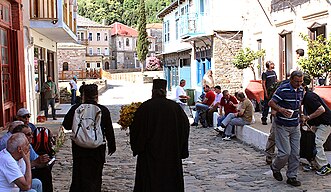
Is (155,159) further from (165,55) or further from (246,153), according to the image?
(165,55)

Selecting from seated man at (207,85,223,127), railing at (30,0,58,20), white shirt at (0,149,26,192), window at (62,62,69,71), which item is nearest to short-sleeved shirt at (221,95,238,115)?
seated man at (207,85,223,127)

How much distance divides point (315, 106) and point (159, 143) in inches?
130

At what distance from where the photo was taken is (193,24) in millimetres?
25328

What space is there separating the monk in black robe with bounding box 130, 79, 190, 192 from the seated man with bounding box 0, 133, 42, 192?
137 cm

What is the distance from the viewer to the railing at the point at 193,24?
80.6 feet

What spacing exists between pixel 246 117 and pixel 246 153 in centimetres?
171

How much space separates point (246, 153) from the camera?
35.4ft

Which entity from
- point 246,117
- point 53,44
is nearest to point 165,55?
point 53,44

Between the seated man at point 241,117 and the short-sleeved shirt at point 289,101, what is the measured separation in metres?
4.61

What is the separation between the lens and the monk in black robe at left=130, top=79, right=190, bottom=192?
5621 mm

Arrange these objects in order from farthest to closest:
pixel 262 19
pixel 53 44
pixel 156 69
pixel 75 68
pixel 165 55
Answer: pixel 156 69, pixel 75 68, pixel 165 55, pixel 53 44, pixel 262 19

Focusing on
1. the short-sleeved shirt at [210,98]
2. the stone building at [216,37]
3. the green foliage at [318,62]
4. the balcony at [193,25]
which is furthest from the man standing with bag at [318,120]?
the balcony at [193,25]

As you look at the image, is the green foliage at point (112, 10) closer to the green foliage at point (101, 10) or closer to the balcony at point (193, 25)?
the green foliage at point (101, 10)

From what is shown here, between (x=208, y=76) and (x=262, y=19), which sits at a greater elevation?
(x=262, y=19)
